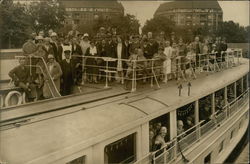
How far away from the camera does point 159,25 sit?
5016 mm

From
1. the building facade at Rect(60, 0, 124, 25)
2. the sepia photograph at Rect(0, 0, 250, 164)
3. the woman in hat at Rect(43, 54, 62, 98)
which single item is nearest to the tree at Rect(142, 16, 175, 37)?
the sepia photograph at Rect(0, 0, 250, 164)

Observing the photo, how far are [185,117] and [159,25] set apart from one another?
4.75 feet

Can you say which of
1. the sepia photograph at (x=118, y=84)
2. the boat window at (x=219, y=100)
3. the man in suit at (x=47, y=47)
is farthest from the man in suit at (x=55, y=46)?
the boat window at (x=219, y=100)

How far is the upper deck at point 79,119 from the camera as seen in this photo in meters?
2.34

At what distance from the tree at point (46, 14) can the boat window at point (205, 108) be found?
215 centimetres

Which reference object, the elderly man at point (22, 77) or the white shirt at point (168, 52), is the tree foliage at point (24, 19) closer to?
the elderly man at point (22, 77)

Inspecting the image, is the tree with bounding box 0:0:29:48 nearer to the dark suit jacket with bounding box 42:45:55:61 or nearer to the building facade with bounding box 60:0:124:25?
the building facade with bounding box 60:0:124:25

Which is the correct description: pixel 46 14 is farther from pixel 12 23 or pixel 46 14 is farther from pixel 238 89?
pixel 238 89

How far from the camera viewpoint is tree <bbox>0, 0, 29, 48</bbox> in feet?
8.12

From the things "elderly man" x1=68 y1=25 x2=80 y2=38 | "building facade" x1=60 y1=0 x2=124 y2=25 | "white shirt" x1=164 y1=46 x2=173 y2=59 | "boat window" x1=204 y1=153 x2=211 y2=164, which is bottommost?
"boat window" x1=204 y1=153 x2=211 y2=164

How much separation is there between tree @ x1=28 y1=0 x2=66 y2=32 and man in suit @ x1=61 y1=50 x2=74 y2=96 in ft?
2.27

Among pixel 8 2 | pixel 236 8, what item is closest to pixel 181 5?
pixel 236 8

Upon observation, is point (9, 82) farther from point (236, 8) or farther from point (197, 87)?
point (236, 8)

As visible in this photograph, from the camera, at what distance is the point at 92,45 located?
488cm
